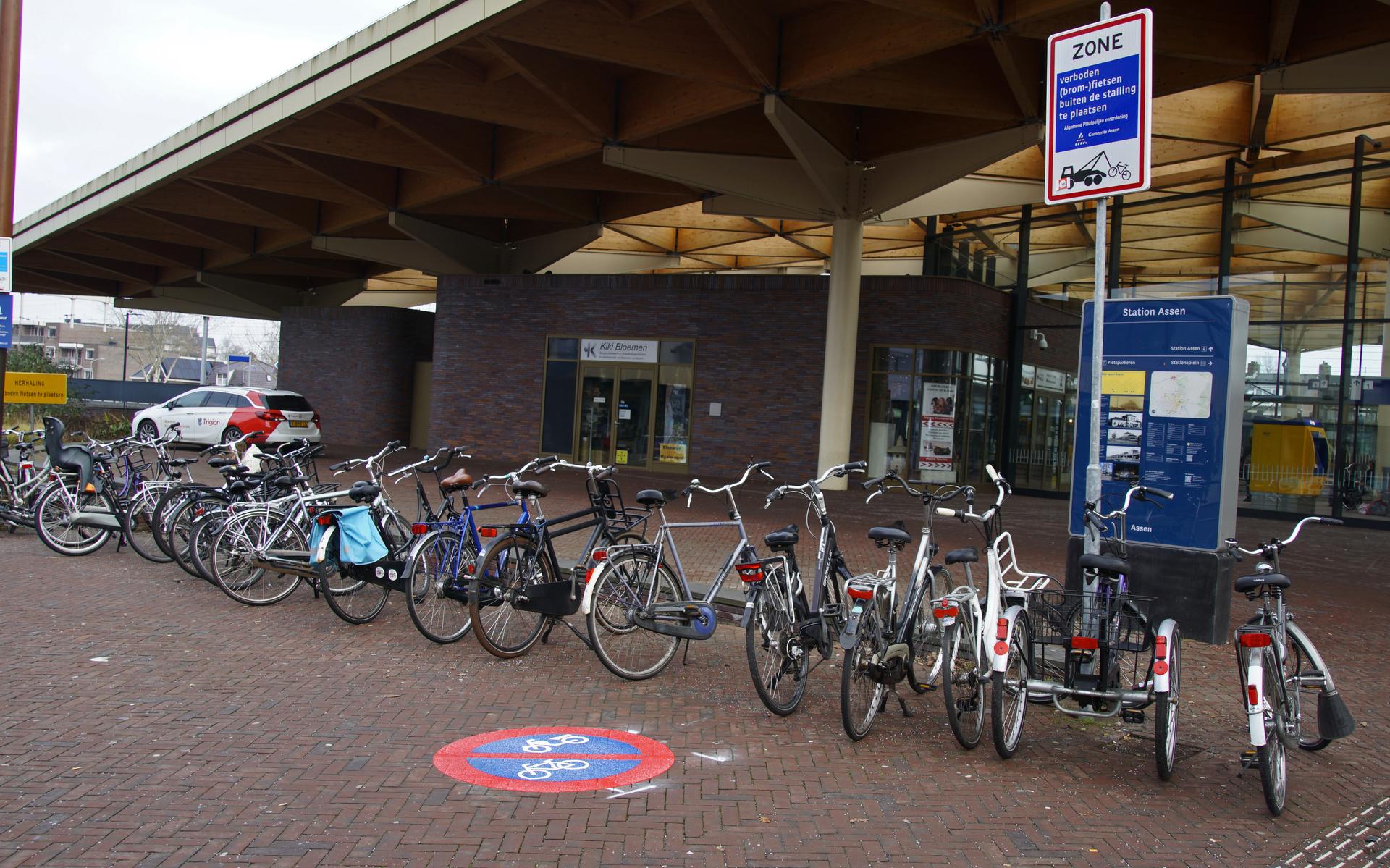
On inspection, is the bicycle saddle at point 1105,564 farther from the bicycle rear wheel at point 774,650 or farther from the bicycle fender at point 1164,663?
the bicycle rear wheel at point 774,650

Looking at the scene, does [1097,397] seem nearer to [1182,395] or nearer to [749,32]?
[1182,395]

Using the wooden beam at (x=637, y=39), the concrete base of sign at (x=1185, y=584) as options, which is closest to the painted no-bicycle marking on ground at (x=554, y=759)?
the concrete base of sign at (x=1185, y=584)

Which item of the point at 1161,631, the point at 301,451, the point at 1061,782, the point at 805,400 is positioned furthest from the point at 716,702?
the point at 805,400

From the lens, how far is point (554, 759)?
4.68 metres

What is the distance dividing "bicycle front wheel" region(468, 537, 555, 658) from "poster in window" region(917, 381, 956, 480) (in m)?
14.7

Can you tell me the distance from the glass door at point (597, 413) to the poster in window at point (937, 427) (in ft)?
22.3

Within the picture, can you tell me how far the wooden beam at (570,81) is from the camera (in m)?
14.0

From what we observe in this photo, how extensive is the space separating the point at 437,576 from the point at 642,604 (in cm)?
154

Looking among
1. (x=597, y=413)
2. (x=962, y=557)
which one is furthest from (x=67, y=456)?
(x=597, y=413)

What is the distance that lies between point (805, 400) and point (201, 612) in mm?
14526

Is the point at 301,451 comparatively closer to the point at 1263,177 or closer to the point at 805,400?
the point at 805,400

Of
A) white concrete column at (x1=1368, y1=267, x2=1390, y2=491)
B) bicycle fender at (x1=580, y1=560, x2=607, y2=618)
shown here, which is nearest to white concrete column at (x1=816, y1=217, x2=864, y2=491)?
white concrete column at (x1=1368, y1=267, x2=1390, y2=491)

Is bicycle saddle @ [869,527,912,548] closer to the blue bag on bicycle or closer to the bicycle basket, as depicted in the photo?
the bicycle basket

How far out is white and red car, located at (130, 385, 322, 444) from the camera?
78.5ft
